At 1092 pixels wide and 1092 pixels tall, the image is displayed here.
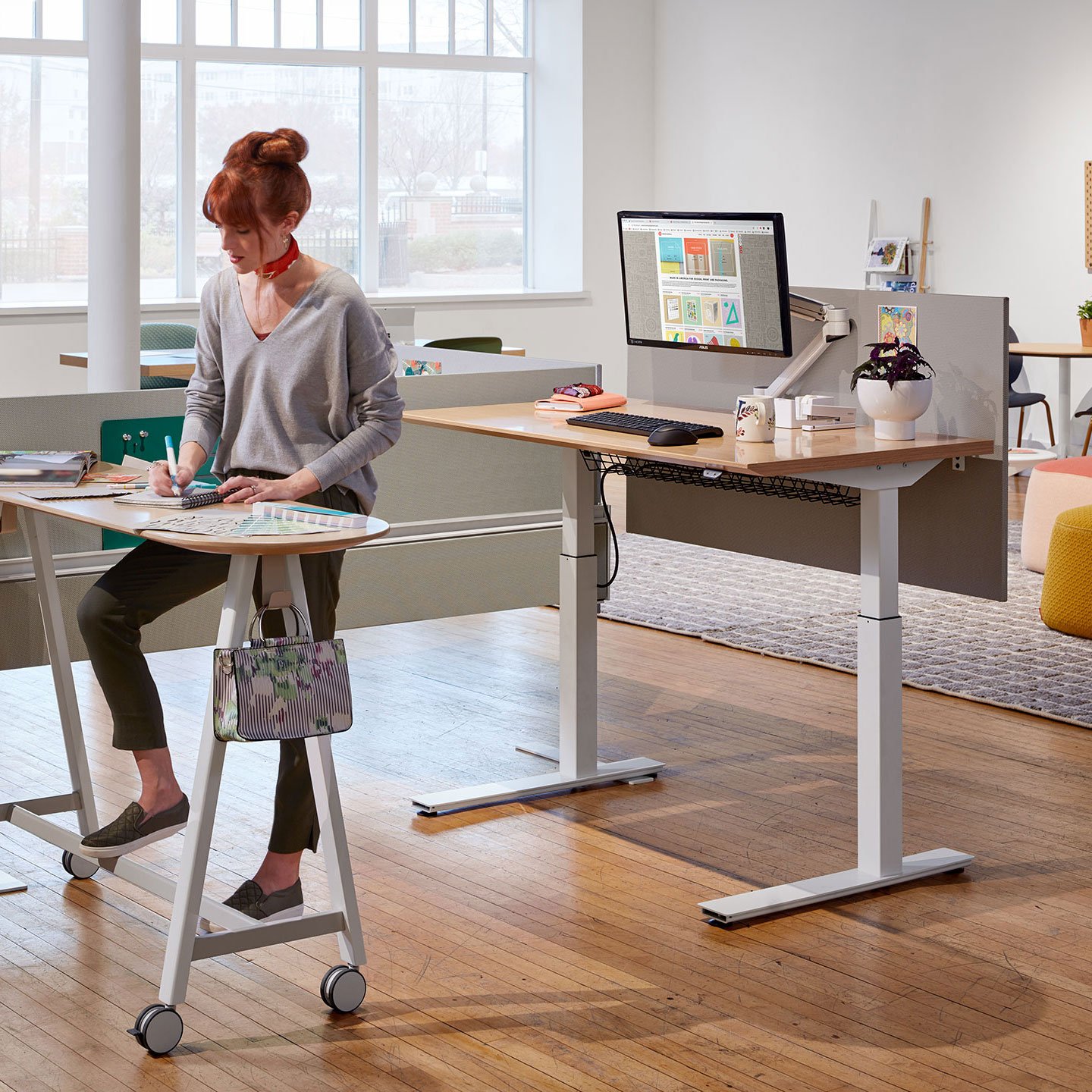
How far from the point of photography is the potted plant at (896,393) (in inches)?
135

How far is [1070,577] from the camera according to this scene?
5.57 meters

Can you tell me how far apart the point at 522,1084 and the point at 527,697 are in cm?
249

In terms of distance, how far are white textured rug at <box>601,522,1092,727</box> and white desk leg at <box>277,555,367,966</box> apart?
256 cm

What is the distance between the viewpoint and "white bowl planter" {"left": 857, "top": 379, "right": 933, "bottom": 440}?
3422 millimetres

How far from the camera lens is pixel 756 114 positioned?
1112cm

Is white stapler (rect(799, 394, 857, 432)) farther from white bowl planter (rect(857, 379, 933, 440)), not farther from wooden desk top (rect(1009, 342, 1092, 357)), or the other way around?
wooden desk top (rect(1009, 342, 1092, 357))

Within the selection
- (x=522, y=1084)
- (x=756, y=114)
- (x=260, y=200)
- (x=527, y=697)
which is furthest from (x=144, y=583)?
(x=756, y=114)

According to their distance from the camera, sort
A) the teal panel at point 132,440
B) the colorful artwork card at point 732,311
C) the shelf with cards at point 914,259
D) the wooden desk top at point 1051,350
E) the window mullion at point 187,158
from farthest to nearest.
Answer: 1. the window mullion at point 187,158
2. the shelf with cards at point 914,259
3. the wooden desk top at point 1051,350
4. the colorful artwork card at point 732,311
5. the teal panel at point 132,440

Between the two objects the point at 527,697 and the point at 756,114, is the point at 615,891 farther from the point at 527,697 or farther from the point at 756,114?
the point at 756,114

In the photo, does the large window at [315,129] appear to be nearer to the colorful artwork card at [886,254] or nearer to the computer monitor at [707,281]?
the colorful artwork card at [886,254]

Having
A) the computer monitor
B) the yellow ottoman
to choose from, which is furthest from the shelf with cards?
the computer monitor

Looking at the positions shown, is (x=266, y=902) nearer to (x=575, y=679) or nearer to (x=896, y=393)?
(x=575, y=679)

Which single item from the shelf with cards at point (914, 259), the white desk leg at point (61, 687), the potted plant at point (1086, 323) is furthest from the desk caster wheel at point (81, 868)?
the shelf with cards at point (914, 259)

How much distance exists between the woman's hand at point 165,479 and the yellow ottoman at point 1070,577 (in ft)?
11.1
